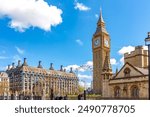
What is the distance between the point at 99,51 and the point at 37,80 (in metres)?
45.9

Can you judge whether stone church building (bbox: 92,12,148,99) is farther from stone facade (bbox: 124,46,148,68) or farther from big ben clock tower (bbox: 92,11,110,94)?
big ben clock tower (bbox: 92,11,110,94)

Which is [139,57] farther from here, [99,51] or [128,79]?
[99,51]

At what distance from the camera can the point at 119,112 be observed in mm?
7711

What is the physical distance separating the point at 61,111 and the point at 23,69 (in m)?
111

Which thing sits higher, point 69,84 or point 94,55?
point 94,55

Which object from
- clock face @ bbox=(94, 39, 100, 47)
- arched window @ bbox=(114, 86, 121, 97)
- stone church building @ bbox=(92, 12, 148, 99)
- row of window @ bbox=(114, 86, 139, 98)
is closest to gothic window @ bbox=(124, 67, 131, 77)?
stone church building @ bbox=(92, 12, 148, 99)

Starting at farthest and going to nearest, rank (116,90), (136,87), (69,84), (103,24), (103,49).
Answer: (69,84), (103,24), (103,49), (116,90), (136,87)

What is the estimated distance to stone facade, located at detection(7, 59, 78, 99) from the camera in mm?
115762

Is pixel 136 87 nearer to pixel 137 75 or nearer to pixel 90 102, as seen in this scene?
pixel 137 75

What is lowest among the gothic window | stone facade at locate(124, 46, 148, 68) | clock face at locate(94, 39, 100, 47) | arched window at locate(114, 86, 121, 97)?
arched window at locate(114, 86, 121, 97)

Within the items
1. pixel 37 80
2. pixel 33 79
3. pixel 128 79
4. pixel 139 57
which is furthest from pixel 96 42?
pixel 128 79

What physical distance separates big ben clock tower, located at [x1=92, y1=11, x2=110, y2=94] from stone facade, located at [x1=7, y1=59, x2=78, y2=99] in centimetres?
2592

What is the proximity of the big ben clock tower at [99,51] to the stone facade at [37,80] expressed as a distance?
25916 mm

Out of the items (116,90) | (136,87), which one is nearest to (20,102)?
(136,87)
